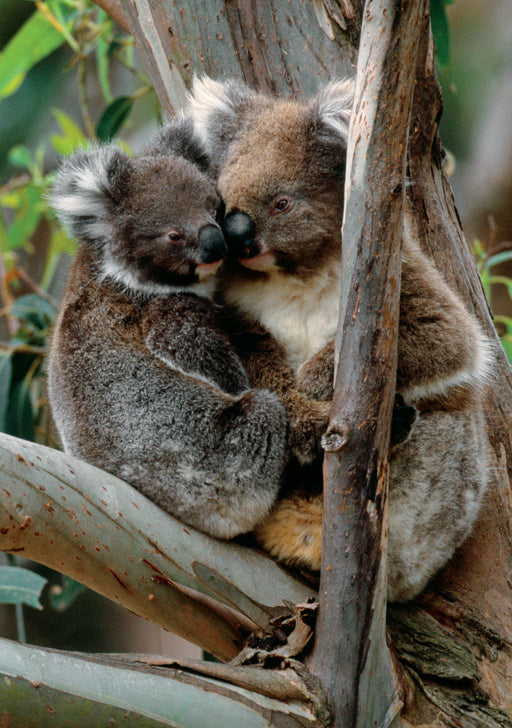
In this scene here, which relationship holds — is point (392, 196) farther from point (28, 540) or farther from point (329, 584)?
point (28, 540)

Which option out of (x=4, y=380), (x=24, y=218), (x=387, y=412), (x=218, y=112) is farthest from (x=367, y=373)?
(x=24, y=218)

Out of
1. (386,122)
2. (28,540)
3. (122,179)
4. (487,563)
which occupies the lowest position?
(487,563)

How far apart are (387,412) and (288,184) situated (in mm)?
896

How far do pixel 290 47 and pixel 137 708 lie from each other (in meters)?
2.39

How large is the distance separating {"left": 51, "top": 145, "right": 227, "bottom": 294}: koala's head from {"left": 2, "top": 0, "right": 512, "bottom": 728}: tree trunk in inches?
27.1

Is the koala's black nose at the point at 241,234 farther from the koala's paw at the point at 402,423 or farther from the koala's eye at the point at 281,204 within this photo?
the koala's paw at the point at 402,423

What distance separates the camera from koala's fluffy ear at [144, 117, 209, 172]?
2.74 meters

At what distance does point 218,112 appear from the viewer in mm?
2707

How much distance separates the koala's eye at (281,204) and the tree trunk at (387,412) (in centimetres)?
45

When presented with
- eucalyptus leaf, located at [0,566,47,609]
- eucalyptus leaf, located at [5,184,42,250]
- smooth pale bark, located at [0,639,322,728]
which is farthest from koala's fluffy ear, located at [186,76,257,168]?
eucalyptus leaf, located at [5,184,42,250]

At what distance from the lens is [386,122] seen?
1.79 metres

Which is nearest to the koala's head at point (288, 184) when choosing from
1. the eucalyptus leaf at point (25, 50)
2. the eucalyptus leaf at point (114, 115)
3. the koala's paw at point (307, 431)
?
the koala's paw at point (307, 431)

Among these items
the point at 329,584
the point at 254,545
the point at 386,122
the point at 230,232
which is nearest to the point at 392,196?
the point at 386,122

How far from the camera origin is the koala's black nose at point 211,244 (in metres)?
2.34
